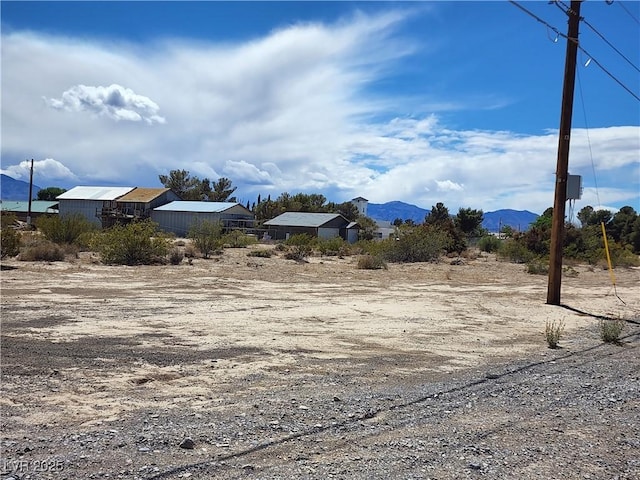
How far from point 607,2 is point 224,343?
1499cm

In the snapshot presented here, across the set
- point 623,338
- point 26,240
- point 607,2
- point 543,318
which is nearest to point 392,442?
point 623,338

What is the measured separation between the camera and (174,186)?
112 meters

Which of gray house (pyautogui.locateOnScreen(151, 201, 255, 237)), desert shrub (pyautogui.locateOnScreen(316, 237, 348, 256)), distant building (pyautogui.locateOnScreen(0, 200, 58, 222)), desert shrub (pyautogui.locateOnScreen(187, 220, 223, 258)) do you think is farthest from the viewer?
distant building (pyautogui.locateOnScreen(0, 200, 58, 222))

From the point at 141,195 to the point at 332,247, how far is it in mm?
42160

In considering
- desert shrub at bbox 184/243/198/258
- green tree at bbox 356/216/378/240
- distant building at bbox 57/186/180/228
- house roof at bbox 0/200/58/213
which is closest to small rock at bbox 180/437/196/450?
desert shrub at bbox 184/243/198/258

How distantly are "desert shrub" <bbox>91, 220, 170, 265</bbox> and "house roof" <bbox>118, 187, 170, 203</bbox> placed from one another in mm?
49663

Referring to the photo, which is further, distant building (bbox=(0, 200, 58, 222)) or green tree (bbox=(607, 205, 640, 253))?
distant building (bbox=(0, 200, 58, 222))

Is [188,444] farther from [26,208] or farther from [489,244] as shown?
[26,208]

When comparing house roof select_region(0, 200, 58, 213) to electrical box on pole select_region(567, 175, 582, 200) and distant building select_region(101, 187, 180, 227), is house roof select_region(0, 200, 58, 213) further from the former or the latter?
electrical box on pole select_region(567, 175, 582, 200)

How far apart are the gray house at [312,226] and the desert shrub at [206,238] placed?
35569mm

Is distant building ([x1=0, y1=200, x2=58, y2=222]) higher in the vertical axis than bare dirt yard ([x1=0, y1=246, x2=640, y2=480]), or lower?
higher

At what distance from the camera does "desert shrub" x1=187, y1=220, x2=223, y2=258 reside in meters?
37.1

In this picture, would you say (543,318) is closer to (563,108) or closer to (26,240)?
(563,108)

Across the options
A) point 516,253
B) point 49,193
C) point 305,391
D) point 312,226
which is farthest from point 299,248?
point 49,193
